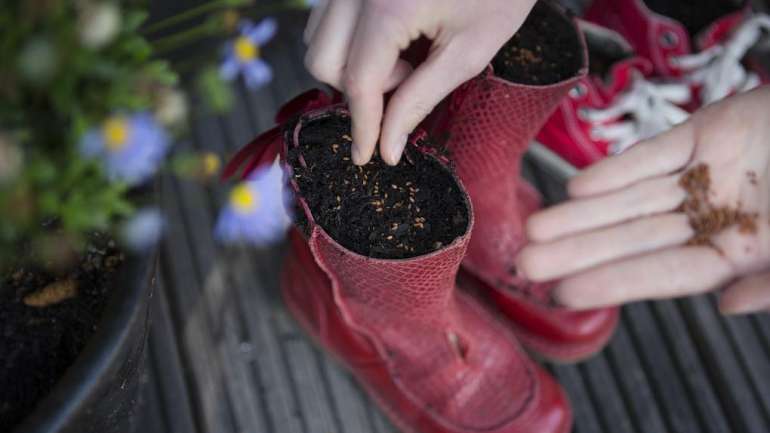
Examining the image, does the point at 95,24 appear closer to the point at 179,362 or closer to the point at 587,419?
the point at 179,362

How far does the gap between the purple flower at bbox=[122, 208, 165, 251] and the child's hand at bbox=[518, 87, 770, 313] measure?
55 centimetres

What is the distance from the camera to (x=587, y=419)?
1.09m

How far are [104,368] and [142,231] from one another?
124 millimetres

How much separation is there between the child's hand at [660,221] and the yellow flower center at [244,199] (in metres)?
0.38

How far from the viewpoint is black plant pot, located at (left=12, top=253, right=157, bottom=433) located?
62 cm

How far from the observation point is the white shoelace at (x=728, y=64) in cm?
124

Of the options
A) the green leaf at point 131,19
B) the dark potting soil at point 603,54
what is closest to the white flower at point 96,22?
the green leaf at point 131,19

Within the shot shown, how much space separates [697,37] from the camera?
1.30 metres

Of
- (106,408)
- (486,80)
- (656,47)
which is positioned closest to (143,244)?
(106,408)

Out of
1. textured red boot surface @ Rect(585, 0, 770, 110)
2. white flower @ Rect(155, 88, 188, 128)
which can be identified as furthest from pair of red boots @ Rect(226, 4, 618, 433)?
textured red boot surface @ Rect(585, 0, 770, 110)

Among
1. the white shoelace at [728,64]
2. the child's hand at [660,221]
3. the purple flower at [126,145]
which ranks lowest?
the child's hand at [660,221]

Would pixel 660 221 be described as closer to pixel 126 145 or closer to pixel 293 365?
pixel 293 365

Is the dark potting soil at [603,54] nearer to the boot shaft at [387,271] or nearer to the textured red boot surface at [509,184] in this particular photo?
the textured red boot surface at [509,184]

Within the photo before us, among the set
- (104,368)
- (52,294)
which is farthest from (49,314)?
(104,368)
